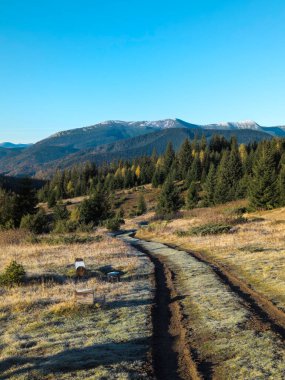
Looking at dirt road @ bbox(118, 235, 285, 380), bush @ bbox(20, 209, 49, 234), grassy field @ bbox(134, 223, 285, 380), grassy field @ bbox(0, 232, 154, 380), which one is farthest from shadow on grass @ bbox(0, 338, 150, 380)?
bush @ bbox(20, 209, 49, 234)

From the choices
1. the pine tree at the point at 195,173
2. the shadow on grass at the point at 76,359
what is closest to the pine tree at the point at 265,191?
the shadow on grass at the point at 76,359

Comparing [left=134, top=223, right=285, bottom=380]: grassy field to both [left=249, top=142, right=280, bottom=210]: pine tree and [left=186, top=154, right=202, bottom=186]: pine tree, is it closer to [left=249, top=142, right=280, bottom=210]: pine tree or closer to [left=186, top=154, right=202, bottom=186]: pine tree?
[left=249, top=142, right=280, bottom=210]: pine tree

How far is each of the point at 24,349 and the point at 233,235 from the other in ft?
80.0

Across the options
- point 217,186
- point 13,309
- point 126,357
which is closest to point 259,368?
point 126,357

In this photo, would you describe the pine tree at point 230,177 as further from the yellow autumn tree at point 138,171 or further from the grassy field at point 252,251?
the yellow autumn tree at point 138,171

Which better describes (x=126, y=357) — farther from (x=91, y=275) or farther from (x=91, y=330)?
(x=91, y=275)

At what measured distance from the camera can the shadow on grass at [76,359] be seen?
8.08 meters

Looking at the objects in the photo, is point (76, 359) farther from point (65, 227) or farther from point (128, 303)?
point (65, 227)

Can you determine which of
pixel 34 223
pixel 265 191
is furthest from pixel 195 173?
pixel 34 223

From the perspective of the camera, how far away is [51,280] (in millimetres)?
17578

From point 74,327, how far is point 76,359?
252 cm

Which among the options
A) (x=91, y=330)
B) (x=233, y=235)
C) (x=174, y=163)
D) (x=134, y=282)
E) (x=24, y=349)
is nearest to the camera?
(x=24, y=349)

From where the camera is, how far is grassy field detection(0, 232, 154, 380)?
8.16 meters

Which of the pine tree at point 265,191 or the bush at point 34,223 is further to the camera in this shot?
the pine tree at point 265,191
